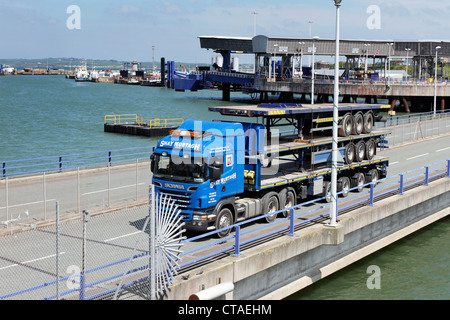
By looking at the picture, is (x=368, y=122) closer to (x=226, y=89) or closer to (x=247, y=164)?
(x=247, y=164)

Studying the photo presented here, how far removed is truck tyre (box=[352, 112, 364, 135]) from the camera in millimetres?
25277

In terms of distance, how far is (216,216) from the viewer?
1697 cm

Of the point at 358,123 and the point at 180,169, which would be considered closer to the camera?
the point at 180,169

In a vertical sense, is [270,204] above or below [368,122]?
below

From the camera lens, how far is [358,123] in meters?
25.8

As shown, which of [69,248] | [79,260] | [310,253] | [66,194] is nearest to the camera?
[79,260]

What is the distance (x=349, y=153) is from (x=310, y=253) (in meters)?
8.06

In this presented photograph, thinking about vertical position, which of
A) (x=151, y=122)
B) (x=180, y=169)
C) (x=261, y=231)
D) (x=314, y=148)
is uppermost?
(x=314, y=148)

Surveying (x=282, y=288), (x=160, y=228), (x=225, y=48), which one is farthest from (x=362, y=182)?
(x=225, y=48)

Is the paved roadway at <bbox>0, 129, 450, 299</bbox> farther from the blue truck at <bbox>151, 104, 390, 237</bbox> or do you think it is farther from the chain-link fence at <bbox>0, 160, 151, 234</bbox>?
the blue truck at <bbox>151, 104, 390, 237</bbox>

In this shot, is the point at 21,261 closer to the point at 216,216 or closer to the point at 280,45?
the point at 216,216

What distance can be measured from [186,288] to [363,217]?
8.95 meters

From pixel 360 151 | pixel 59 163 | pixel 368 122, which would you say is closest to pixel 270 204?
pixel 360 151
